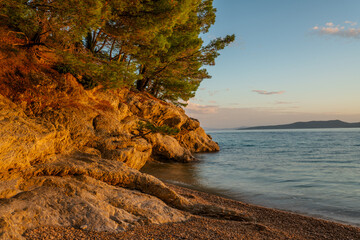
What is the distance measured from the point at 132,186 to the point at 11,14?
5603mm

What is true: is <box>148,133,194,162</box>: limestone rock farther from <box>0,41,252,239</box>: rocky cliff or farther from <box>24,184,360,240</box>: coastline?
<box>24,184,360,240</box>: coastline

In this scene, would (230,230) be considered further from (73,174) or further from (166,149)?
(166,149)

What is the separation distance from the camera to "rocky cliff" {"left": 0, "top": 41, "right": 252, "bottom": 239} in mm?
3928

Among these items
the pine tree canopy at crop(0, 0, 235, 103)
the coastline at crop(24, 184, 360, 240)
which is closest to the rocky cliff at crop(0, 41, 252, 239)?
the coastline at crop(24, 184, 360, 240)

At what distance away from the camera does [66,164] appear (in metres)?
5.77

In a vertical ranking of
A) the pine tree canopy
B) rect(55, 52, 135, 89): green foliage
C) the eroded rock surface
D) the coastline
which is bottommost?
the coastline

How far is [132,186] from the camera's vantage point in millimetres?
6238

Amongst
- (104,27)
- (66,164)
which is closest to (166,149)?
(104,27)

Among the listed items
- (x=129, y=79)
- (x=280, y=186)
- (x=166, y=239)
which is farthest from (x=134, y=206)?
(x=280, y=186)

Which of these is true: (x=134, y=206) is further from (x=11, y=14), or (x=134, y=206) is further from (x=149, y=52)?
(x=149, y=52)

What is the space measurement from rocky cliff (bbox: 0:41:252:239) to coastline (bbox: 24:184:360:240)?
24 centimetres

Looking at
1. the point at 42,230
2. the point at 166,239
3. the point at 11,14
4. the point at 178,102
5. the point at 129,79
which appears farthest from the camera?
the point at 178,102

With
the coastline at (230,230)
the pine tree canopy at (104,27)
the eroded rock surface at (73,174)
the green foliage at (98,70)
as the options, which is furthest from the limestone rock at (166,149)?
the coastline at (230,230)

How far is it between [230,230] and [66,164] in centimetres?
414
